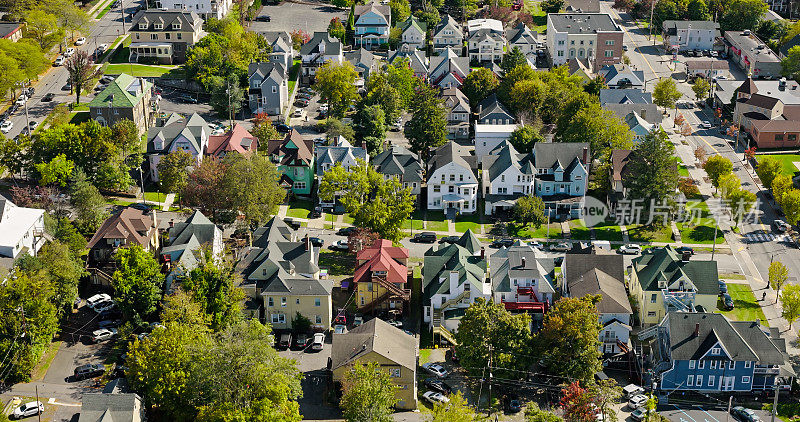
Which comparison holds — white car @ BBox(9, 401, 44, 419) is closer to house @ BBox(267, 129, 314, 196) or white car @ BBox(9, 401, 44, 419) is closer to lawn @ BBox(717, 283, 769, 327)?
house @ BBox(267, 129, 314, 196)

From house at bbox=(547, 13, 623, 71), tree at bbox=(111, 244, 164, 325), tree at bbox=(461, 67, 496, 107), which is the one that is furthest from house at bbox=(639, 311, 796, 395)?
house at bbox=(547, 13, 623, 71)

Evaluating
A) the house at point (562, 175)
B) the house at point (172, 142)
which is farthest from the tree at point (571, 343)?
the house at point (172, 142)

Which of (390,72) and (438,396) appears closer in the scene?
(438,396)

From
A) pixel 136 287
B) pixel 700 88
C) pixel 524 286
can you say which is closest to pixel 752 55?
pixel 700 88

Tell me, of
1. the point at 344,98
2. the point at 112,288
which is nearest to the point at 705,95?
the point at 344,98

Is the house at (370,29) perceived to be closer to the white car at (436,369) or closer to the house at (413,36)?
the house at (413,36)

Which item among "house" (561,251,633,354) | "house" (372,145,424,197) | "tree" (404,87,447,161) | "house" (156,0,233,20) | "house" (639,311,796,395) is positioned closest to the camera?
"house" (639,311,796,395)

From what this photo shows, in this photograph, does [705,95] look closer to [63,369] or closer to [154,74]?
[154,74]

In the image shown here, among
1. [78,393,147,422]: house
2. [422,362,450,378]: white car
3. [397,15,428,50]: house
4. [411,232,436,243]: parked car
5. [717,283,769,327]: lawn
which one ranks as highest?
[78,393,147,422]: house
